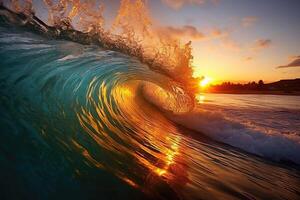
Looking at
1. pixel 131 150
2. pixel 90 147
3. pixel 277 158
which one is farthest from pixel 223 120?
pixel 90 147

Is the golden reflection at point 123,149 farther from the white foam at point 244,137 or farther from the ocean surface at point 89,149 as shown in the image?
the white foam at point 244,137

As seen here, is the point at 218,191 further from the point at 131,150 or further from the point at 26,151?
the point at 26,151

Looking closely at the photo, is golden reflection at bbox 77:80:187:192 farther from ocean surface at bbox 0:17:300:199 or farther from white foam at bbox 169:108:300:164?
white foam at bbox 169:108:300:164

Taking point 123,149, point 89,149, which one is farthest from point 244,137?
point 89,149

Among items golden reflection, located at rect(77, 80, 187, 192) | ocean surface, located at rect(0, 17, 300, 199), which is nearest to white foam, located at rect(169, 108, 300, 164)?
ocean surface, located at rect(0, 17, 300, 199)

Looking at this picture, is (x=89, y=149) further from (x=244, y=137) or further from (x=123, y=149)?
(x=244, y=137)

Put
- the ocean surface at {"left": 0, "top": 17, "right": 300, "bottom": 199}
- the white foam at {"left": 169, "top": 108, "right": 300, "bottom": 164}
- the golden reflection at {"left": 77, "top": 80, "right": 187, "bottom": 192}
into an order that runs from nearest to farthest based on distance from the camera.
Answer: the ocean surface at {"left": 0, "top": 17, "right": 300, "bottom": 199}, the golden reflection at {"left": 77, "top": 80, "right": 187, "bottom": 192}, the white foam at {"left": 169, "top": 108, "right": 300, "bottom": 164}

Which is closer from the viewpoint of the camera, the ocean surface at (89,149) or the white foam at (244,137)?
the ocean surface at (89,149)

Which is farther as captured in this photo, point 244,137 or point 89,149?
point 244,137

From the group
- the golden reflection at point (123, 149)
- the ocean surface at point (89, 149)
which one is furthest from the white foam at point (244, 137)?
the golden reflection at point (123, 149)
